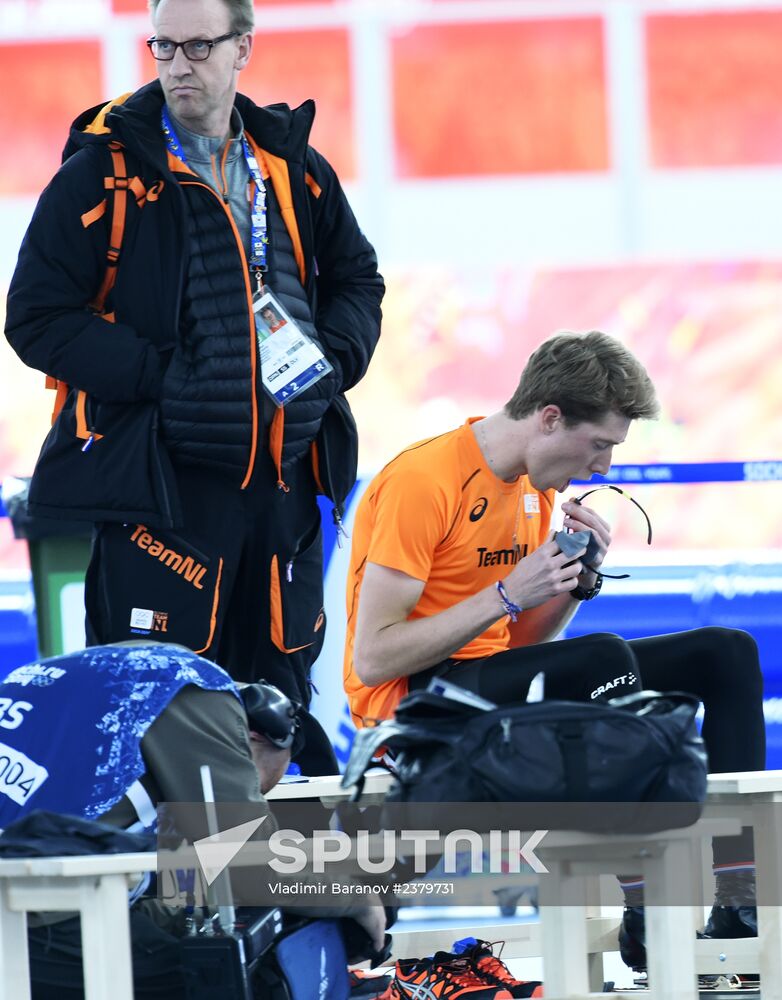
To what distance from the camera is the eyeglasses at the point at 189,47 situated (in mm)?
2512

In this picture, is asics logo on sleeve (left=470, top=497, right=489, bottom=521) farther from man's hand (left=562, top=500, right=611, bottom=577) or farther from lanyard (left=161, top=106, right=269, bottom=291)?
lanyard (left=161, top=106, right=269, bottom=291)

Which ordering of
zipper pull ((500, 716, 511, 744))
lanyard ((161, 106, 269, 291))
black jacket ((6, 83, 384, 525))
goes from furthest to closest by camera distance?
1. lanyard ((161, 106, 269, 291))
2. black jacket ((6, 83, 384, 525))
3. zipper pull ((500, 716, 511, 744))

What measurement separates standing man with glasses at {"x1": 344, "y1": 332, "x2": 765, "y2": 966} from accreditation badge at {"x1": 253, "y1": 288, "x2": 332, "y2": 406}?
19cm

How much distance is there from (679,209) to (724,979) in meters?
5.20

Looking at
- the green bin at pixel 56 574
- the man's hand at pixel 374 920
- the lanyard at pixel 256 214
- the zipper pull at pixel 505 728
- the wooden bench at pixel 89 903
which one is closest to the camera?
the wooden bench at pixel 89 903

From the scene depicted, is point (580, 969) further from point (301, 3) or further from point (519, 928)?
point (301, 3)

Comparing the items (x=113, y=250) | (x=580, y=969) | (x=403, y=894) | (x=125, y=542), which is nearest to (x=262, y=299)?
(x=113, y=250)

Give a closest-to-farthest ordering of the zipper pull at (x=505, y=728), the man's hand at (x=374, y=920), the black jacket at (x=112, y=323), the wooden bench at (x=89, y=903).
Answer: the wooden bench at (x=89, y=903)
the zipper pull at (x=505, y=728)
the man's hand at (x=374, y=920)
the black jacket at (x=112, y=323)

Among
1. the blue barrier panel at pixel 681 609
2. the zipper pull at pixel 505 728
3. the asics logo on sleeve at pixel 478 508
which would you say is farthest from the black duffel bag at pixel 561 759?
the blue barrier panel at pixel 681 609

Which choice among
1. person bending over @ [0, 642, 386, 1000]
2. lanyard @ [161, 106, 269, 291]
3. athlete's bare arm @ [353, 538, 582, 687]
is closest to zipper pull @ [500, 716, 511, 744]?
person bending over @ [0, 642, 386, 1000]

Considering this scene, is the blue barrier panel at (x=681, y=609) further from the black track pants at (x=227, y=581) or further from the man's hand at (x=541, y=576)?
the man's hand at (x=541, y=576)

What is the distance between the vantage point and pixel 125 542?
251 centimetres

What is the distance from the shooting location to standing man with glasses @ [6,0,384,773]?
8.12 ft

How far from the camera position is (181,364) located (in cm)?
249
